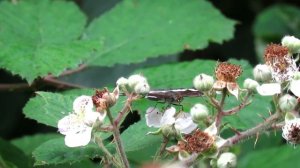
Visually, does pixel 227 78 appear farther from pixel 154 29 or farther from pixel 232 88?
pixel 154 29

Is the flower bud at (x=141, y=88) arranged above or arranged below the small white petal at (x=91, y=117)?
above

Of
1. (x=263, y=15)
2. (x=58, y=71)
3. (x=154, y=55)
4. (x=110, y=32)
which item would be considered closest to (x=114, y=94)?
(x=58, y=71)

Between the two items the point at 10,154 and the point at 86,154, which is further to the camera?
the point at 10,154

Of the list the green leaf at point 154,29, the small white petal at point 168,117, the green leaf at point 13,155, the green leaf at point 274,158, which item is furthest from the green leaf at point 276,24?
the small white petal at point 168,117

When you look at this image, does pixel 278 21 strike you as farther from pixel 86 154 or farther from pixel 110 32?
pixel 86 154

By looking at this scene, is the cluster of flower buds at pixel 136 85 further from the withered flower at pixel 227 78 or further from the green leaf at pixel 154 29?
the green leaf at pixel 154 29
